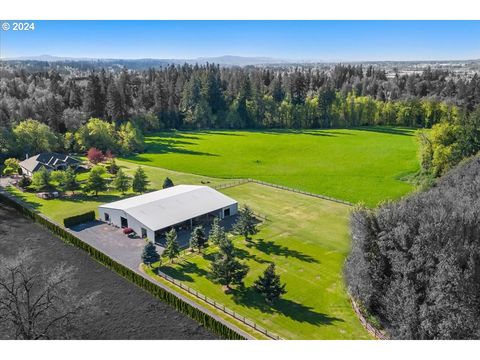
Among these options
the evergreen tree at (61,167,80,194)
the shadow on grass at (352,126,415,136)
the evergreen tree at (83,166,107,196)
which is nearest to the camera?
the evergreen tree at (83,166,107,196)

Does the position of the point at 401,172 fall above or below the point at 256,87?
below

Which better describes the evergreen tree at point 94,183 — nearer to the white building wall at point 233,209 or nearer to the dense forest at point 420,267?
the white building wall at point 233,209

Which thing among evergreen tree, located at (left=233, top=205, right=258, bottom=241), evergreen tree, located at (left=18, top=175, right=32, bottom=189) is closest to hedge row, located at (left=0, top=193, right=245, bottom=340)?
evergreen tree, located at (left=233, top=205, right=258, bottom=241)

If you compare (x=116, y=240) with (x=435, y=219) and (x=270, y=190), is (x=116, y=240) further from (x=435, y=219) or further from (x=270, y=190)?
(x=435, y=219)

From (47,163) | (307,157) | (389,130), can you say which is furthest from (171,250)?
(389,130)

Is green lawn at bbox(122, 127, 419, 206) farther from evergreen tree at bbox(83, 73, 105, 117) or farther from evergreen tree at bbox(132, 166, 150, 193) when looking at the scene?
evergreen tree at bbox(83, 73, 105, 117)

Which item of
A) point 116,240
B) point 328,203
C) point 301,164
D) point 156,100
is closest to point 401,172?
point 301,164

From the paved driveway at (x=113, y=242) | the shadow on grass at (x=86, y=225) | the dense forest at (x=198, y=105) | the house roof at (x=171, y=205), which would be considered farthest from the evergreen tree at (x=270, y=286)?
the dense forest at (x=198, y=105)
